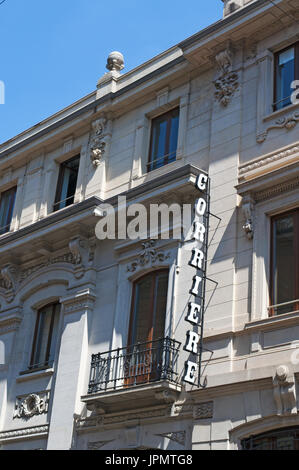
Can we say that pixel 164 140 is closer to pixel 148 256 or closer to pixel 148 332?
pixel 148 256

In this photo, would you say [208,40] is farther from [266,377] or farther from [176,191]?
[266,377]

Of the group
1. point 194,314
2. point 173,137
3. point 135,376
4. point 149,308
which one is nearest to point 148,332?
point 149,308

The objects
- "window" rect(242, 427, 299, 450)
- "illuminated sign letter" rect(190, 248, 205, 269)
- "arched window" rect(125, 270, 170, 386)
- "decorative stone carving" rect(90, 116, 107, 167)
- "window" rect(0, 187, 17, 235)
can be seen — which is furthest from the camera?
"window" rect(0, 187, 17, 235)

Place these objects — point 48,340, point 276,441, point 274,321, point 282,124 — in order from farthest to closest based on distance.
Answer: point 48,340
point 282,124
point 274,321
point 276,441

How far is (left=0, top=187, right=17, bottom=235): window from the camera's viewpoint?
2545cm

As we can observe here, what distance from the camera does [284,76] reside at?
734 inches

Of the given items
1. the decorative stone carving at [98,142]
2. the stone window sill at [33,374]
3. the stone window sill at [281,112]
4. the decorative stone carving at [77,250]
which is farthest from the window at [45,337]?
the stone window sill at [281,112]

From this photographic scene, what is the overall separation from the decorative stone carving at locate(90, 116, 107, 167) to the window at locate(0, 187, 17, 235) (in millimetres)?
4233

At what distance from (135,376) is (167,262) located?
9.98 ft

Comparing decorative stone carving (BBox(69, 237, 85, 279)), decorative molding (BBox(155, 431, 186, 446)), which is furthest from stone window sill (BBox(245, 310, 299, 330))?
decorative stone carving (BBox(69, 237, 85, 279))

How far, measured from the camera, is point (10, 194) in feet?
85.4

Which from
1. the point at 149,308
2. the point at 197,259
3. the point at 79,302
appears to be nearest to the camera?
the point at 197,259

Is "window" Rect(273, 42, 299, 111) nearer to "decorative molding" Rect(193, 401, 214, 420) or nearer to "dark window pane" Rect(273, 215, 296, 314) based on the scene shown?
"dark window pane" Rect(273, 215, 296, 314)
